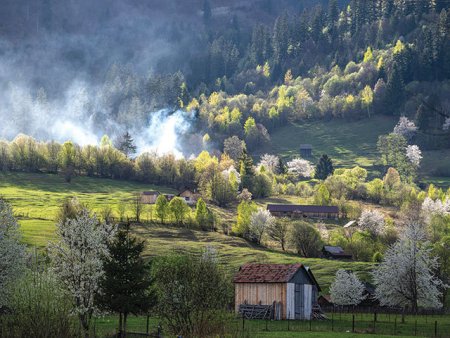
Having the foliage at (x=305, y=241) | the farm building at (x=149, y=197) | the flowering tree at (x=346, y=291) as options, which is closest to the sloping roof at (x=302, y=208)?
the farm building at (x=149, y=197)

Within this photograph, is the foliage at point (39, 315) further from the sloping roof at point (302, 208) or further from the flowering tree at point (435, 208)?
the sloping roof at point (302, 208)

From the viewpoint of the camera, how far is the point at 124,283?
55281 mm

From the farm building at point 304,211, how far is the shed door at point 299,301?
319 feet

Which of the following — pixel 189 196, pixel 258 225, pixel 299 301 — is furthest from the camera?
pixel 189 196

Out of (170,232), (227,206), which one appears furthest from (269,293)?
(227,206)

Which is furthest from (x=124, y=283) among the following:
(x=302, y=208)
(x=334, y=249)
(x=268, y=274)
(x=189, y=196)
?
(x=189, y=196)

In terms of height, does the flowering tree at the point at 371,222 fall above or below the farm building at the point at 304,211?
below

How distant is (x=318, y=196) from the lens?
192 m

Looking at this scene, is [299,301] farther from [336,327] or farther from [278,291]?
[336,327]

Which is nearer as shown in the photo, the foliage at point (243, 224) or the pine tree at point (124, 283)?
the pine tree at point (124, 283)

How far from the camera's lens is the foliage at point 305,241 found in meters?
133

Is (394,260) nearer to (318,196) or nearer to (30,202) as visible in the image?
(30,202)

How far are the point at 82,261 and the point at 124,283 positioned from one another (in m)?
6.45

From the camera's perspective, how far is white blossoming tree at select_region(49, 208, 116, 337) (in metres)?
56.9
